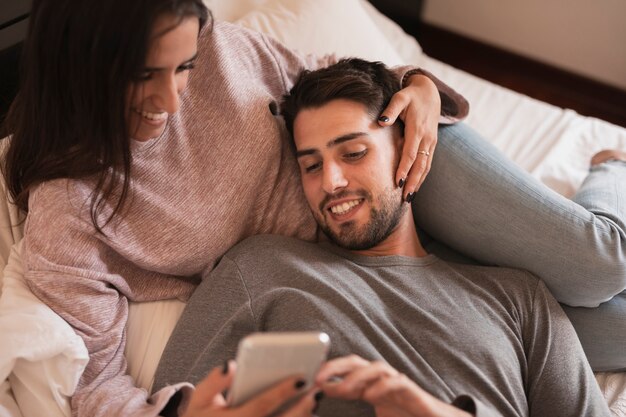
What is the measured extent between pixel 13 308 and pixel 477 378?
880 mm

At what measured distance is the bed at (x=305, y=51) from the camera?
3.70ft

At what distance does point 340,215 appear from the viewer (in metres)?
1.38

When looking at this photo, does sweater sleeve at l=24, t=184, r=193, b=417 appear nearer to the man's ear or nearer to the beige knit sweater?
the beige knit sweater

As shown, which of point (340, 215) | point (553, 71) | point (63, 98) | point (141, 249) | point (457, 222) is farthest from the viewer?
point (553, 71)

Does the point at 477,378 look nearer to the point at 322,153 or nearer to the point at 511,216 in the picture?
the point at 511,216

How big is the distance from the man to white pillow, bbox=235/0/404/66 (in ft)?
1.24

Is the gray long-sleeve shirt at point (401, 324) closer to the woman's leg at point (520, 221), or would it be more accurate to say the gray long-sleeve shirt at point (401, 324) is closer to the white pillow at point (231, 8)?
the woman's leg at point (520, 221)

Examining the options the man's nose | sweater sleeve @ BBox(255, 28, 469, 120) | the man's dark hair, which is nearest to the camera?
the man's nose

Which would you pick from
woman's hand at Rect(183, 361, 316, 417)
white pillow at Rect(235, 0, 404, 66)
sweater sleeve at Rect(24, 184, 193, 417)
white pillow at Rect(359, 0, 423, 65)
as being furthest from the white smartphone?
white pillow at Rect(359, 0, 423, 65)

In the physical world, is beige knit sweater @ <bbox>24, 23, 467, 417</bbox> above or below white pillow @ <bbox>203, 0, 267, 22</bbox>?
below

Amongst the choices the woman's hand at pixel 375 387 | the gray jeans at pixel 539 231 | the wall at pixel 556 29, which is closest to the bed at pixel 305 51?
the gray jeans at pixel 539 231

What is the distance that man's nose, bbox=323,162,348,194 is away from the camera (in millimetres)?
1344

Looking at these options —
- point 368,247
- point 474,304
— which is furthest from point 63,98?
point 474,304

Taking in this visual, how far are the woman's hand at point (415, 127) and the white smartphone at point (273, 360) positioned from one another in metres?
0.69
